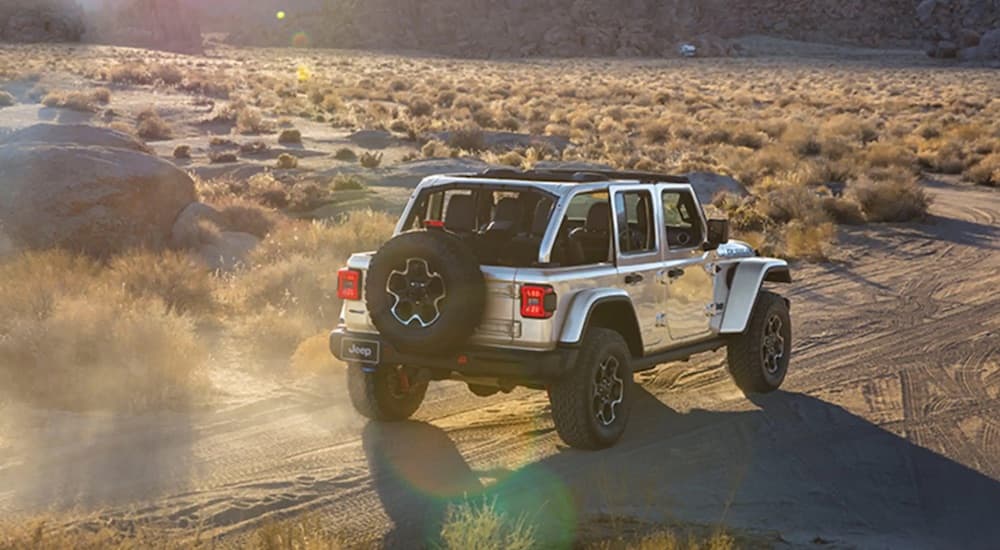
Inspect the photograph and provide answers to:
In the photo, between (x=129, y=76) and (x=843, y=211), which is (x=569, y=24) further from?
(x=843, y=211)

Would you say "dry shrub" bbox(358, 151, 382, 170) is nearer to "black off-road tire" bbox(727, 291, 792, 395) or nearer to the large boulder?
the large boulder

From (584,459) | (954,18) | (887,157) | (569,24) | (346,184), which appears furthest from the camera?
(954,18)

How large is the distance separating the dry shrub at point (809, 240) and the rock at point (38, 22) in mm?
93107

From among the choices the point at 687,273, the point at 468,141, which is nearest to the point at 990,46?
the point at 468,141

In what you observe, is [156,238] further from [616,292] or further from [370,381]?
[616,292]

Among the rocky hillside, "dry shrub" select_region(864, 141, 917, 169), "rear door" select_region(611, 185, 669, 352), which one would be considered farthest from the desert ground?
the rocky hillside

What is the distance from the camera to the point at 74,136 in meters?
19.8

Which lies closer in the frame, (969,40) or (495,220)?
(495,220)

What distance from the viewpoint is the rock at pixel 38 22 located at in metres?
104

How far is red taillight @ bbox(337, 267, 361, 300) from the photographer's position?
9211mm

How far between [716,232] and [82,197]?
10.5 metres

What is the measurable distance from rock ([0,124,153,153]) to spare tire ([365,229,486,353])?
1205 centimetres

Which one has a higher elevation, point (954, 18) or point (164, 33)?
point (954, 18)

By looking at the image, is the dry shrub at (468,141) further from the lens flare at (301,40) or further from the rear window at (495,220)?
the lens flare at (301,40)
